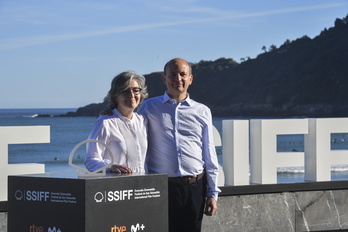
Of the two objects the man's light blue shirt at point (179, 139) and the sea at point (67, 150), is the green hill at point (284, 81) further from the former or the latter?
the man's light blue shirt at point (179, 139)

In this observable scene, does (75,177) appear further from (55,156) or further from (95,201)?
(55,156)

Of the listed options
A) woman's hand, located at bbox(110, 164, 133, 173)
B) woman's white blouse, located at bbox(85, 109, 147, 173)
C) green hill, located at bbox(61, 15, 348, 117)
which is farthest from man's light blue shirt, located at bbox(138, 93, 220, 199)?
green hill, located at bbox(61, 15, 348, 117)

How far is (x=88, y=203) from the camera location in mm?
3021

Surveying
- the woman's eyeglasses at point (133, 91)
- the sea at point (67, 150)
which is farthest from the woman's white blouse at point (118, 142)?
the sea at point (67, 150)

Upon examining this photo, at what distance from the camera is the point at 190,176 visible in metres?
4.02

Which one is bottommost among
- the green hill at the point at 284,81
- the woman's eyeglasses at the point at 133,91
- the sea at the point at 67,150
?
the sea at the point at 67,150

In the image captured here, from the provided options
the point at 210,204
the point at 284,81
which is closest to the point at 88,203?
the point at 210,204

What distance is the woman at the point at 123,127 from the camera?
3.52 m

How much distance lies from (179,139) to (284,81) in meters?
57.2

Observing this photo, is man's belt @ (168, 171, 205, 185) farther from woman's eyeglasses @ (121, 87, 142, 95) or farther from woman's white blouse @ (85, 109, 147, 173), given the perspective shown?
woman's eyeglasses @ (121, 87, 142, 95)

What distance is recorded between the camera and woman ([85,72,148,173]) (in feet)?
11.5

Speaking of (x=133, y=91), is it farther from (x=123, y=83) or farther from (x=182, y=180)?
(x=182, y=180)

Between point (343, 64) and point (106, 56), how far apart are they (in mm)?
18283

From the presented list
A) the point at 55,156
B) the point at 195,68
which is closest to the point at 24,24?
the point at 195,68
